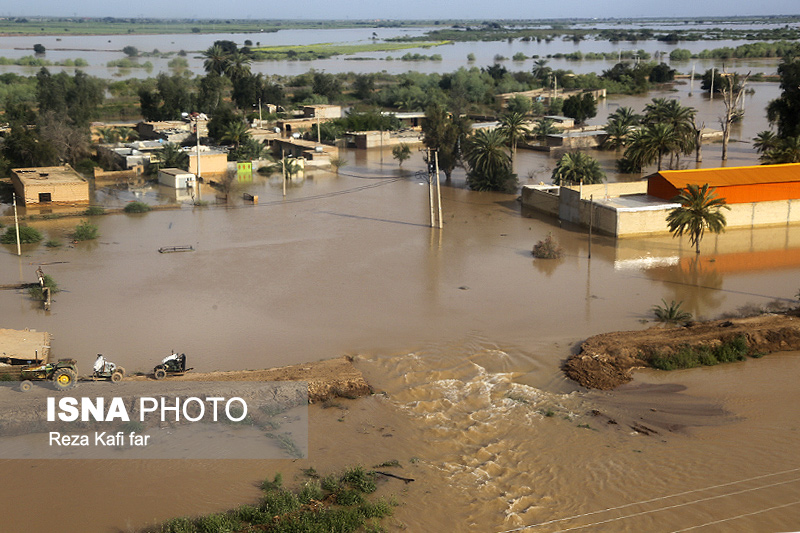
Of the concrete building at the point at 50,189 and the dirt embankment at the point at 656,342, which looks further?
the concrete building at the point at 50,189

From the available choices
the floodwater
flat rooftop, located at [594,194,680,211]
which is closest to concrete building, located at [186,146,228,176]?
flat rooftop, located at [594,194,680,211]

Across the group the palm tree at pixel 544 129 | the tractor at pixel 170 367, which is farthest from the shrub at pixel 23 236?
the palm tree at pixel 544 129

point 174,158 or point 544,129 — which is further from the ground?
point 544,129

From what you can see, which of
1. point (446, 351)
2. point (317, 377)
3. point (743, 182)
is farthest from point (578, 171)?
point (317, 377)

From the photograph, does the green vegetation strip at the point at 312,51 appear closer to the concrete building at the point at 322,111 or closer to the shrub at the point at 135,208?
the concrete building at the point at 322,111

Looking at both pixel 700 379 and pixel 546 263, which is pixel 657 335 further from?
pixel 546 263

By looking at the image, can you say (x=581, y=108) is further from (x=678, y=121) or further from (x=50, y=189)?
(x=50, y=189)
